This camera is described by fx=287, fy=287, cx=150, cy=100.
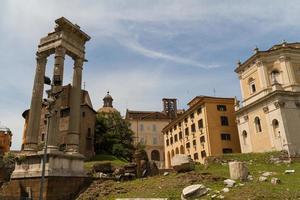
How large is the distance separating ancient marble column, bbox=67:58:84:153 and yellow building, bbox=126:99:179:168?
2203 inches

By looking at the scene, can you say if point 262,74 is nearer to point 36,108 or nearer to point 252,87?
point 252,87

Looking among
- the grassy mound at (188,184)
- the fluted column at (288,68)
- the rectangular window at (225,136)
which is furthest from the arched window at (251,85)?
the grassy mound at (188,184)

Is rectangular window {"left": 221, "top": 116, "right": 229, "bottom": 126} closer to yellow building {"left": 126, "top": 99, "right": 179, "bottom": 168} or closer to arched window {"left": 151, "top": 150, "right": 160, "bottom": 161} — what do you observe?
yellow building {"left": 126, "top": 99, "right": 179, "bottom": 168}

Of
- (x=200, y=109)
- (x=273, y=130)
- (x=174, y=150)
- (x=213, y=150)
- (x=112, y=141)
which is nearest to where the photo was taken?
(x=273, y=130)

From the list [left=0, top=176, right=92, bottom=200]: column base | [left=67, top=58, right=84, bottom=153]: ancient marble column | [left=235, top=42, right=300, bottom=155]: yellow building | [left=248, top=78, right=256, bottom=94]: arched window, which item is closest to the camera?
[left=0, top=176, right=92, bottom=200]: column base

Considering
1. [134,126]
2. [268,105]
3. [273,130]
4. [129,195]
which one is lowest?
[129,195]

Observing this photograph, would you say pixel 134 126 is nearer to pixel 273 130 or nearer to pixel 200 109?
pixel 200 109

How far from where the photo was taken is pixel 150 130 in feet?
267

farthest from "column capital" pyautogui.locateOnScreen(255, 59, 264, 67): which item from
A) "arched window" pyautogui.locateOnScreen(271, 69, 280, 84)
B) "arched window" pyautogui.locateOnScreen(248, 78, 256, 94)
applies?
"arched window" pyautogui.locateOnScreen(248, 78, 256, 94)

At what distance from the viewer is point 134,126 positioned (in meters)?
81.3

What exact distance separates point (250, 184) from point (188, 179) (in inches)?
146

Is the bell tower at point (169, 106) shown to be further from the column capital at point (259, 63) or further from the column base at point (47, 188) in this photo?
the column base at point (47, 188)

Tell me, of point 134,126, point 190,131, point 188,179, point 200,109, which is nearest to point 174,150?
point 190,131

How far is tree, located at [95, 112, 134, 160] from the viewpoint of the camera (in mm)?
52597
